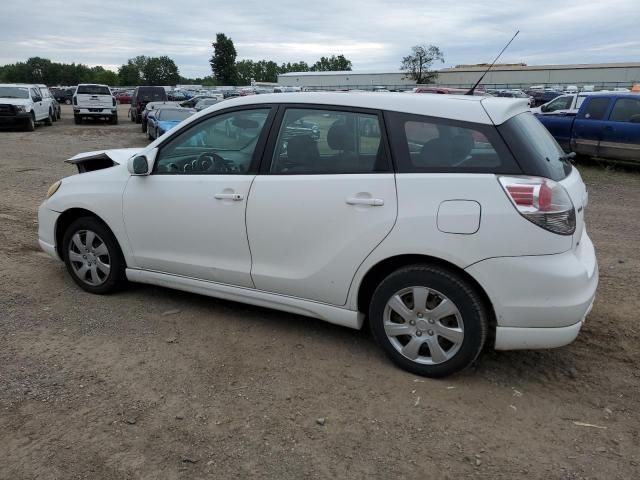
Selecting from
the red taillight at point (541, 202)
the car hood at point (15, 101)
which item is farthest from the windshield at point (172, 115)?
the red taillight at point (541, 202)

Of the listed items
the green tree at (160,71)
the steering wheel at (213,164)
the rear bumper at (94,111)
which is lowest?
the rear bumper at (94,111)

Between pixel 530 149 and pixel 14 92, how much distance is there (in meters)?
25.4

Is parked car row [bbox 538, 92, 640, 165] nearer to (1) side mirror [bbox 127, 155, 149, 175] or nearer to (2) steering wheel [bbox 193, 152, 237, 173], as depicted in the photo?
(2) steering wheel [bbox 193, 152, 237, 173]

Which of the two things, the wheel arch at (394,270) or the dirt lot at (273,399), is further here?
the wheel arch at (394,270)

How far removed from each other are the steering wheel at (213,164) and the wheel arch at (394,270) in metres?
1.26

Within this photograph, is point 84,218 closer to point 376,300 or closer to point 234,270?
point 234,270

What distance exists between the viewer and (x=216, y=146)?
4090mm

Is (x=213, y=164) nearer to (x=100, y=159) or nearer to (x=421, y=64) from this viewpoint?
(x=100, y=159)

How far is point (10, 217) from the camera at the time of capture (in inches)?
300

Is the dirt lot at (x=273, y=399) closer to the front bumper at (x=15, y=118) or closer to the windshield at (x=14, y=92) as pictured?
the front bumper at (x=15, y=118)

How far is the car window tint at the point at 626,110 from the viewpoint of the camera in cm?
1216

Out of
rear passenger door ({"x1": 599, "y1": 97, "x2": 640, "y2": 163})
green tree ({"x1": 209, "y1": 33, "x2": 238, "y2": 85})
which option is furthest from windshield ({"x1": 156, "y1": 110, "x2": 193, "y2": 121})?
green tree ({"x1": 209, "y1": 33, "x2": 238, "y2": 85})

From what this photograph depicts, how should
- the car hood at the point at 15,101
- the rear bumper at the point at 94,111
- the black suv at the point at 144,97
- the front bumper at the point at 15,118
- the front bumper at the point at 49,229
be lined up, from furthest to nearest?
the black suv at the point at 144,97 → the rear bumper at the point at 94,111 → the car hood at the point at 15,101 → the front bumper at the point at 15,118 → the front bumper at the point at 49,229

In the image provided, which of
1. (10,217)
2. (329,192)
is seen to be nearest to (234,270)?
(329,192)
